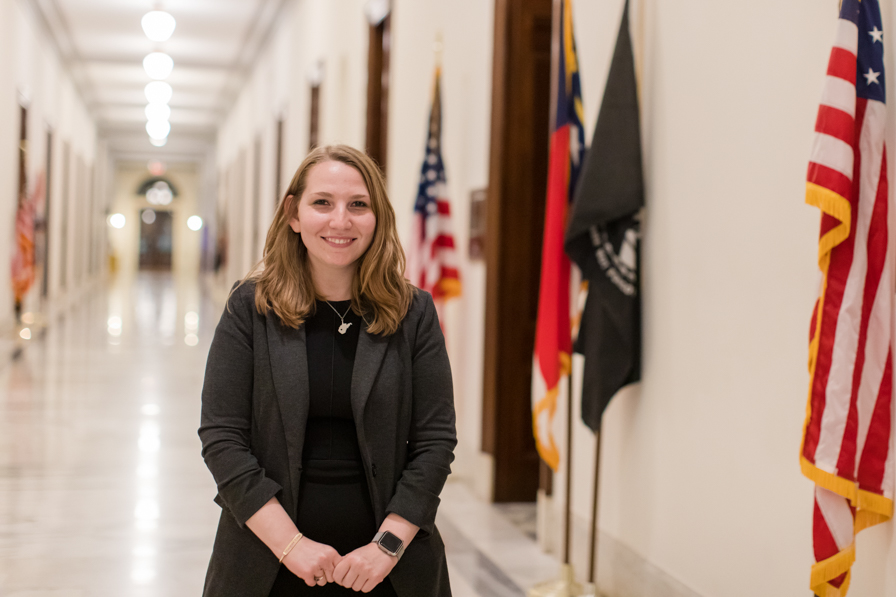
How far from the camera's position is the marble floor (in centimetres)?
389

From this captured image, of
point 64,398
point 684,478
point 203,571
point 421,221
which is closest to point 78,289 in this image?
point 64,398

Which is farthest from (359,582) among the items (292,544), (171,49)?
(171,49)

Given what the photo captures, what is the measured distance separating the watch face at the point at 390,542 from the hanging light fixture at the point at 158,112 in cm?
2302

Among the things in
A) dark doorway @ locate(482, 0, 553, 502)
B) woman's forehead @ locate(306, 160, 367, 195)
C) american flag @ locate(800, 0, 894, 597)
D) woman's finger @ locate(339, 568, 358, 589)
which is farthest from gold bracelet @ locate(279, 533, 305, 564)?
dark doorway @ locate(482, 0, 553, 502)

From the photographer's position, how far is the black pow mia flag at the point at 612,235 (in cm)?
342

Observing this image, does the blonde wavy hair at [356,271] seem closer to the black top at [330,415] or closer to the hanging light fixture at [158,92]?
the black top at [330,415]

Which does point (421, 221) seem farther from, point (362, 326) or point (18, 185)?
point (18, 185)

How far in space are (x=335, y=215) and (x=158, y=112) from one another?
24.1 m

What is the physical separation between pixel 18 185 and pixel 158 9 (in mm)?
3578

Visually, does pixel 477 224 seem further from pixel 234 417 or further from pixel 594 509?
pixel 234 417

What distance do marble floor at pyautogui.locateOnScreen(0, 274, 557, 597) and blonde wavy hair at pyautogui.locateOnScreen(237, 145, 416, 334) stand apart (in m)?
2.19

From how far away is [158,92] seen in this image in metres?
20.8

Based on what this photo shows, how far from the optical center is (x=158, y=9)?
573 inches

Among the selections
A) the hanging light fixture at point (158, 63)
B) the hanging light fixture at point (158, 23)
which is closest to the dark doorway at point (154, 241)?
the hanging light fixture at point (158, 63)
